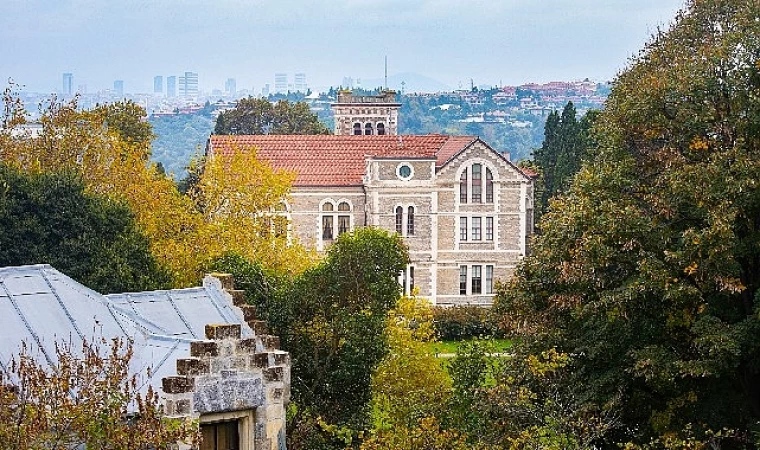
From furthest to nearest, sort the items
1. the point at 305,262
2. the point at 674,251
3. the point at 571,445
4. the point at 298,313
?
the point at 305,262, the point at 298,313, the point at 674,251, the point at 571,445

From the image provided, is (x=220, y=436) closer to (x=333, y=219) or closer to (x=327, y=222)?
(x=333, y=219)

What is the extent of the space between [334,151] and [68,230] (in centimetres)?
2936

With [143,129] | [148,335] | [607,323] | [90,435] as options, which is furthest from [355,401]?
[143,129]

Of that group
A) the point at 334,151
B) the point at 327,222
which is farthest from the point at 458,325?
the point at 334,151

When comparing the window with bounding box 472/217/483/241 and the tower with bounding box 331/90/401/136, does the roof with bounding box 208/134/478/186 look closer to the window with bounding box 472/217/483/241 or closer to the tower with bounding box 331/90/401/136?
the window with bounding box 472/217/483/241

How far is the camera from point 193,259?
45.2m

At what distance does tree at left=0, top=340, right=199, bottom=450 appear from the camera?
49.1 feet

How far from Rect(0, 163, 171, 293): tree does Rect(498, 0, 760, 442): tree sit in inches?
645

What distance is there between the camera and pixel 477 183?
227 ft

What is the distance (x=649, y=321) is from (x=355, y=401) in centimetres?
710

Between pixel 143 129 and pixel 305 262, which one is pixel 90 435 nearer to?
pixel 305 262

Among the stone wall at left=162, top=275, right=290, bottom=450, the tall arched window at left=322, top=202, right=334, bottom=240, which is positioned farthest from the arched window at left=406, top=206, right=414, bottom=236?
the stone wall at left=162, top=275, right=290, bottom=450

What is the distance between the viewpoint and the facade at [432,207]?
68.7 metres

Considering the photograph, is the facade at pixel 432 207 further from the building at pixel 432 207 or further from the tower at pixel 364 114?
the tower at pixel 364 114
